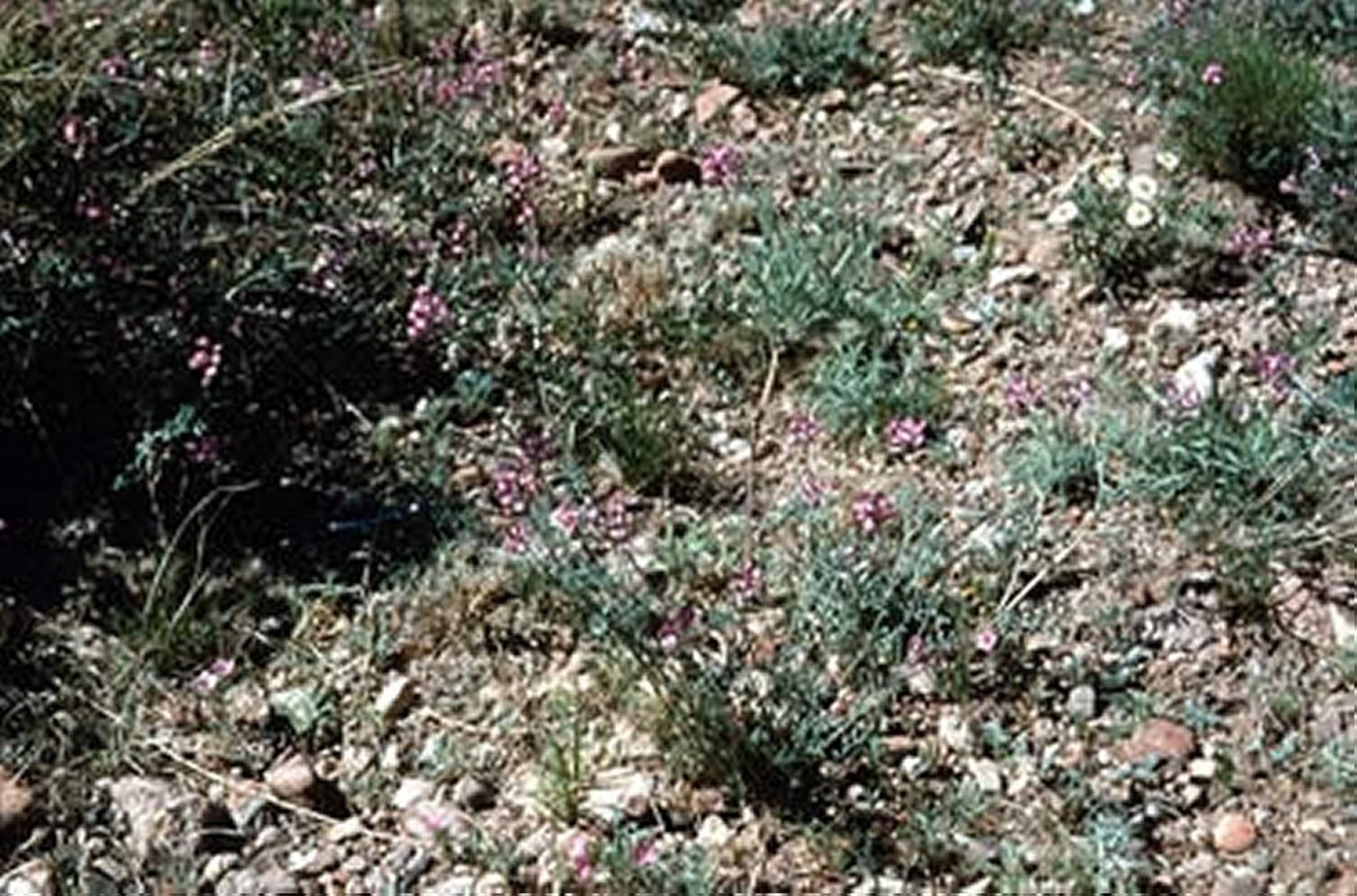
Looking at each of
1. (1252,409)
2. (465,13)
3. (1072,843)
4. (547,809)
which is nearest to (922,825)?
(1072,843)

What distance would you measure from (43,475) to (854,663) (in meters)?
1.70

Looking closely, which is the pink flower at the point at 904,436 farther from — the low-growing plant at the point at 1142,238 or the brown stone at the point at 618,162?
the brown stone at the point at 618,162

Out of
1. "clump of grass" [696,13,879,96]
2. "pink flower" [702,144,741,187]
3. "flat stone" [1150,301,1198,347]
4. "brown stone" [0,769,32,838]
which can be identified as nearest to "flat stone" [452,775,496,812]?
"brown stone" [0,769,32,838]

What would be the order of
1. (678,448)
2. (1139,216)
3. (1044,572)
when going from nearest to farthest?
(1044,572), (678,448), (1139,216)

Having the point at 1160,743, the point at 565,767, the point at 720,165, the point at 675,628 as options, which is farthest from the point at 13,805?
the point at 720,165

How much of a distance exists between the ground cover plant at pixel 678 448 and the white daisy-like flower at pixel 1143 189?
0.05ft

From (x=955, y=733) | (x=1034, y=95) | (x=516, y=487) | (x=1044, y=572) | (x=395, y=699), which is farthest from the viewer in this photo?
(x=1034, y=95)

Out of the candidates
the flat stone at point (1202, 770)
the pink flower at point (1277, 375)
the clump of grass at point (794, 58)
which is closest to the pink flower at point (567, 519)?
the flat stone at point (1202, 770)

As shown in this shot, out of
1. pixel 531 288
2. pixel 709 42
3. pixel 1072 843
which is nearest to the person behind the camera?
pixel 1072 843

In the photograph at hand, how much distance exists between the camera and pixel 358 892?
3688 millimetres

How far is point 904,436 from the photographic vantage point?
440 centimetres

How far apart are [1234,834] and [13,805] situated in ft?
6.71

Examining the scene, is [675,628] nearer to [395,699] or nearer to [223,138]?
[395,699]

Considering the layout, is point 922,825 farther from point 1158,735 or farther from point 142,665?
point 142,665
